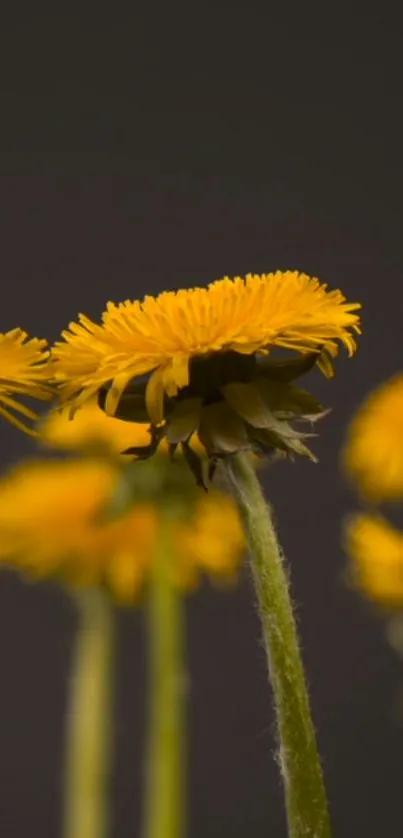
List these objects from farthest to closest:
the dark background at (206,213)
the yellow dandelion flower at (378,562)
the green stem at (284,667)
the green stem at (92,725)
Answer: the dark background at (206,213), the green stem at (92,725), the yellow dandelion flower at (378,562), the green stem at (284,667)

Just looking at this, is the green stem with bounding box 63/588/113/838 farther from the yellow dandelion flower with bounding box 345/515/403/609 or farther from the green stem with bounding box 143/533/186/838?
the yellow dandelion flower with bounding box 345/515/403/609

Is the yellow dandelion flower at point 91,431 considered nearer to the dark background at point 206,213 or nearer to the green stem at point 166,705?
the green stem at point 166,705

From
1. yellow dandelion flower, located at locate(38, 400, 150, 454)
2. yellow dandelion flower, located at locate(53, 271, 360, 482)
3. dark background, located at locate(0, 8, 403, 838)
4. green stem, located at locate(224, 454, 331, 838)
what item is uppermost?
dark background, located at locate(0, 8, 403, 838)

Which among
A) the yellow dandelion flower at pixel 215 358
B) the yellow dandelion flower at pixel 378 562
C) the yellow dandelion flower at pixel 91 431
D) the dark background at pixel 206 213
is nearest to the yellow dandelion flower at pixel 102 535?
the yellow dandelion flower at pixel 91 431

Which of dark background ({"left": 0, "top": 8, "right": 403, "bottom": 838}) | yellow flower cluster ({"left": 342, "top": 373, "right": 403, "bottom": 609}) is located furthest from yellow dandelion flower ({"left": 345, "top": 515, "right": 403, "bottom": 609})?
dark background ({"left": 0, "top": 8, "right": 403, "bottom": 838})

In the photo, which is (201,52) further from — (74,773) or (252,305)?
(252,305)

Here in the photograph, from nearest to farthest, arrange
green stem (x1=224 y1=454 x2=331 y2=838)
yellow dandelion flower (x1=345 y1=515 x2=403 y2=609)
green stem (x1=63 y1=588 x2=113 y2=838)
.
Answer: green stem (x1=224 y1=454 x2=331 y2=838) → yellow dandelion flower (x1=345 y1=515 x2=403 y2=609) → green stem (x1=63 y1=588 x2=113 y2=838)

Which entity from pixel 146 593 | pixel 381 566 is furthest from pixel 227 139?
pixel 381 566
